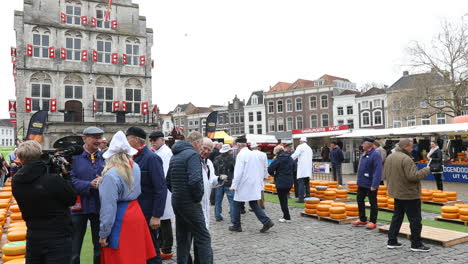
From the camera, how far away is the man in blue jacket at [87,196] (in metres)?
4.39

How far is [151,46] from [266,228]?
29.1m

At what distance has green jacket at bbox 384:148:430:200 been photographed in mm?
5629

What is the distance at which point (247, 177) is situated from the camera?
7.50 m

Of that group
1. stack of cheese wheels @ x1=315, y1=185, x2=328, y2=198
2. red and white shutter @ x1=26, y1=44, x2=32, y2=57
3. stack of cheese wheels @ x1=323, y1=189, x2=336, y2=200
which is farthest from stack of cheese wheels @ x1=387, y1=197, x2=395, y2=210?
red and white shutter @ x1=26, y1=44, x2=32, y2=57

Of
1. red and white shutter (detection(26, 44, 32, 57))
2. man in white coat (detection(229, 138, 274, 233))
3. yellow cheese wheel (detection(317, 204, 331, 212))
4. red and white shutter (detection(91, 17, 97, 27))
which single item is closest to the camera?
man in white coat (detection(229, 138, 274, 233))

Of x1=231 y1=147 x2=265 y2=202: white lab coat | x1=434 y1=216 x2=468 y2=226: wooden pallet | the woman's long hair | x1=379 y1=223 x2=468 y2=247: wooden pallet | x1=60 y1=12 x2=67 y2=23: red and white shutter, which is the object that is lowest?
x1=434 y1=216 x2=468 y2=226: wooden pallet

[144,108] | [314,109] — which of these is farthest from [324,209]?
[314,109]

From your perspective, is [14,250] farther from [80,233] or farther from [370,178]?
[370,178]

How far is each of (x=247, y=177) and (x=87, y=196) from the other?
12.3ft

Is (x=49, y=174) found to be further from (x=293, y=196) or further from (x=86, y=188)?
(x=293, y=196)

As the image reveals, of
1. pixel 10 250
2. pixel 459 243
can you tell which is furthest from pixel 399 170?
pixel 10 250

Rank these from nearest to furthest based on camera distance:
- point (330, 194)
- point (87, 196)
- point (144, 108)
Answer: point (87, 196) < point (330, 194) < point (144, 108)

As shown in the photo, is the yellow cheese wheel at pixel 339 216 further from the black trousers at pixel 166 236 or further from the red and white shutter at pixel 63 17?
the red and white shutter at pixel 63 17

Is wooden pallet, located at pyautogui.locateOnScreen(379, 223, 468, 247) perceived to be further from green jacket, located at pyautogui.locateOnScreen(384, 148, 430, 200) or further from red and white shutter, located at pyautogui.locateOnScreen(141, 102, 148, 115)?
red and white shutter, located at pyautogui.locateOnScreen(141, 102, 148, 115)
